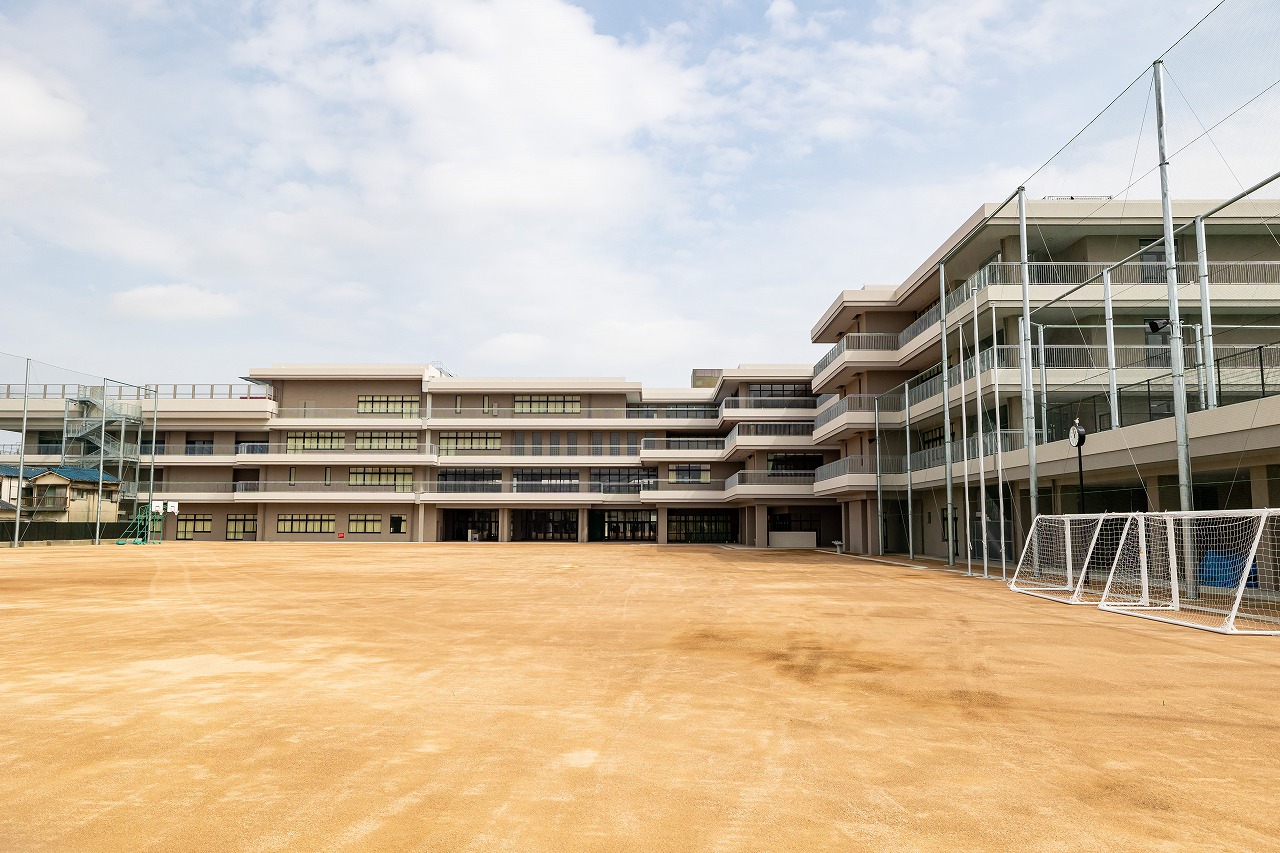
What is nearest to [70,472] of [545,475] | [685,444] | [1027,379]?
[545,475]

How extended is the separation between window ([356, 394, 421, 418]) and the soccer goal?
159ft

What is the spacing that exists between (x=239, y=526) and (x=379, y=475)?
11.6 metres

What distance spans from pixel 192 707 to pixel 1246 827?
8.21 meters

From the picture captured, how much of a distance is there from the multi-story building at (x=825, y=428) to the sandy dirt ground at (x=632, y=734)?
1116 cm

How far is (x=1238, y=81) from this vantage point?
17719 mm

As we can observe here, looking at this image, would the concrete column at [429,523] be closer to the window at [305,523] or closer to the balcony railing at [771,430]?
the window at [305,523]

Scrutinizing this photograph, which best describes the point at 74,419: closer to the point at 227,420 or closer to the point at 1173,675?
the point at 227,420

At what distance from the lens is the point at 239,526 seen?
6231cm

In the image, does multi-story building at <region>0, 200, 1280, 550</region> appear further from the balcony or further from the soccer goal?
the soccer goal

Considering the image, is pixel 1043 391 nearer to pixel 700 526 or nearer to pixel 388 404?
pixel 700 526

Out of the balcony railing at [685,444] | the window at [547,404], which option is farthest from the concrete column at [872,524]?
the window at [547,404]

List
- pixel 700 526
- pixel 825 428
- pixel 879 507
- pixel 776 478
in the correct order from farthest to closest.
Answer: pixel 700 526
pixel 776 478
pixel 825 428
pixel 879 507

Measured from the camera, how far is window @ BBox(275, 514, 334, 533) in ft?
202

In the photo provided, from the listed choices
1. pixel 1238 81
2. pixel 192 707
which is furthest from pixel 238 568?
pixel 1238 81
